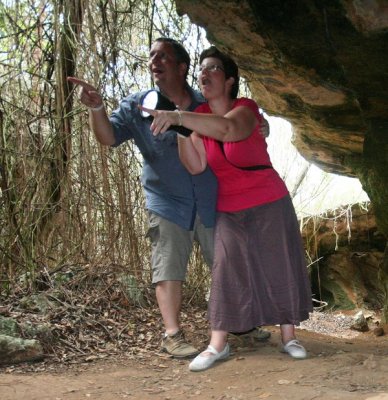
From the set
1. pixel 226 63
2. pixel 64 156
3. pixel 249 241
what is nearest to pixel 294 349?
pixel 249 241

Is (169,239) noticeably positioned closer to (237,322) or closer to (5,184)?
(237,322)

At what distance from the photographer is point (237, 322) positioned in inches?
137

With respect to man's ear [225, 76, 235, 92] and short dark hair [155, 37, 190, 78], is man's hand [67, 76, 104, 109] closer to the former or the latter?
short dark hair [155, 37, 190, 78]

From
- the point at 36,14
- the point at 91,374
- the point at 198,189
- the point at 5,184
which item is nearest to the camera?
the point at 91,374

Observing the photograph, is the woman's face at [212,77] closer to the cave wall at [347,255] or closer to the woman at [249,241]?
the woman at [249,241]

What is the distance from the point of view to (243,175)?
3492mm

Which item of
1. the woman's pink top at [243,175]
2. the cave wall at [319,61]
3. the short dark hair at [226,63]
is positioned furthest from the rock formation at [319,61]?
the woman's pink top at [243,175]

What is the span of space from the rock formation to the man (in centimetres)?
41

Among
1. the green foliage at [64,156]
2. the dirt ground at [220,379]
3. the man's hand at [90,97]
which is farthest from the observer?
the green foliage at [64,156]

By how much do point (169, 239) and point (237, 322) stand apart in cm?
64

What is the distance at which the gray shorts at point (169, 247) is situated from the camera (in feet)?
12.3

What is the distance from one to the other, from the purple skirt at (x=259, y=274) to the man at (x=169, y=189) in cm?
29

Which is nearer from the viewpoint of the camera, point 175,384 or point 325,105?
point 175,384

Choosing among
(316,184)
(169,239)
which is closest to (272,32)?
(169,239)
